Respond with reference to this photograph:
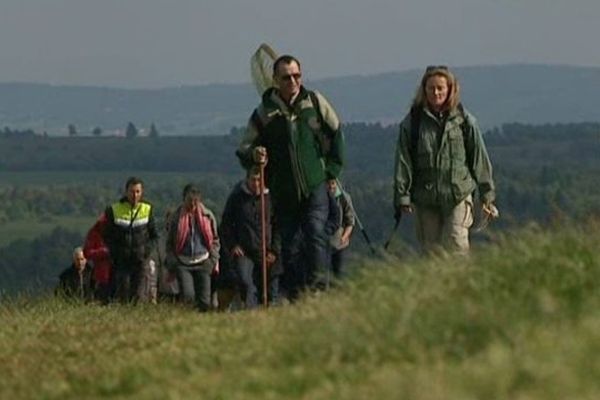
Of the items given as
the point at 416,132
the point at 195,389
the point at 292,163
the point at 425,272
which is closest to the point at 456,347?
the point at 195,389

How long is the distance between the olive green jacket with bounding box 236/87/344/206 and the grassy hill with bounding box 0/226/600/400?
3919 mm

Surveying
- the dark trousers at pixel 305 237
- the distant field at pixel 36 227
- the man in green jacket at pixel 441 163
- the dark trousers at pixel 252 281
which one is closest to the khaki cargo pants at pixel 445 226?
the man in green jacket at pixel 441 163

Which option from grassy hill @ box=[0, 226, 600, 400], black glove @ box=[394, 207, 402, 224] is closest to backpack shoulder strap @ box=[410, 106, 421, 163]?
black glove @ box=[394, 207, 402, 224]

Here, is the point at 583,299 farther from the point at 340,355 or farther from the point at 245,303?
the point at 245,303

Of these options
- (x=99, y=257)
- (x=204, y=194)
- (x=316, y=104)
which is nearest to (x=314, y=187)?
(x=316, y=104)

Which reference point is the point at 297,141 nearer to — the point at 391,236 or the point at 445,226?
the point at 445,226

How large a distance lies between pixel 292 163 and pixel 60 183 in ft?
601

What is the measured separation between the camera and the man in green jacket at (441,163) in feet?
48.1

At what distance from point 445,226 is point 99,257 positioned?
7.08 meters

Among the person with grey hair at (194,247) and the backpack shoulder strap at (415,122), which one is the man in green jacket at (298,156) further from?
the person with grey hair at (194,247)

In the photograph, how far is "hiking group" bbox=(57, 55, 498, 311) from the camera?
48.3 ft

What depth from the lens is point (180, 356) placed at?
1001 centimetres

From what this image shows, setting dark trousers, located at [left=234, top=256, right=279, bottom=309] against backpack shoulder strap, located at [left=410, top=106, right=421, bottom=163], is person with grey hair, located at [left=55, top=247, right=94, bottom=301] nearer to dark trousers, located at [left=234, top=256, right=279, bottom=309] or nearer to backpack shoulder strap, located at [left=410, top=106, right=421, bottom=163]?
dark trousers, located at [left=234, top=256, right=279, bottom=309]

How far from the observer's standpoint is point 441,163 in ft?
48.4
